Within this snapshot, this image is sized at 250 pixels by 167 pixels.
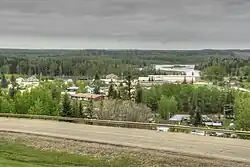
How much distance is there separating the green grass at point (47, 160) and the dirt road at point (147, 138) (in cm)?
208

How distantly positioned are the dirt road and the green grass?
2075 mm

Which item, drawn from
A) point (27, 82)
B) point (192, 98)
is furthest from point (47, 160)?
point (27, 82)

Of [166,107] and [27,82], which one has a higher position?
[27,82]

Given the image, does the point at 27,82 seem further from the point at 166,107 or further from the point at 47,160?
the point at 47,160

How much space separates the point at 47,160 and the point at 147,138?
198 inches

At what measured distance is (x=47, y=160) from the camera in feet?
52.0

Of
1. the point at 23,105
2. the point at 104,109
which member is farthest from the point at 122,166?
the point at 23,105

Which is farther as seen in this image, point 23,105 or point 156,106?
point 156,106

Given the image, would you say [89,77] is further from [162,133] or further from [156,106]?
[162,133]

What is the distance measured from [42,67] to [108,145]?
485 feet

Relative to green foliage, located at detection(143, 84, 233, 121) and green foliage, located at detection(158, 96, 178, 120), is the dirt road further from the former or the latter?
green foliage, located at detection(143, 84, 233, 121)

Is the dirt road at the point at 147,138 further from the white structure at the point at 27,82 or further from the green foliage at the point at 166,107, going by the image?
the white structure at the point at 27,82

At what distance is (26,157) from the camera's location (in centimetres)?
1636

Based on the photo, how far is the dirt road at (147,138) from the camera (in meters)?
16.5
